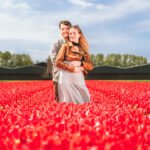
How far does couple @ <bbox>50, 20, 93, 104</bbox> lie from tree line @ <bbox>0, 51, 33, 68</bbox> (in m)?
75.1

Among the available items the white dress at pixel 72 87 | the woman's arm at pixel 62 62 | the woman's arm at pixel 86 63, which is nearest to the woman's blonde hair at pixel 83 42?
the woman's arm at pixel 86 63

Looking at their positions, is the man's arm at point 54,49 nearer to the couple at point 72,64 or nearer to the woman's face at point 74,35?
the couple at point 72,64

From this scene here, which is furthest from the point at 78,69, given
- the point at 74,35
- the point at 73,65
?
the point at 74,35

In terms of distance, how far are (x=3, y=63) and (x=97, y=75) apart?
41.1 m

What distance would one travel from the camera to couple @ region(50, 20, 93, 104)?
10438 millimetres

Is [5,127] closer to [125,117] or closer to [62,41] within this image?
[125,117]

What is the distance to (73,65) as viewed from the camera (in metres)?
10.5

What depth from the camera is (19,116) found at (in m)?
5.65

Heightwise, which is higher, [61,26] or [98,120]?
[61,26]

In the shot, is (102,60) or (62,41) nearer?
(62,41)

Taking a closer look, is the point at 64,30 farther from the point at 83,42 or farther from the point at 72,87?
the point at 72,87

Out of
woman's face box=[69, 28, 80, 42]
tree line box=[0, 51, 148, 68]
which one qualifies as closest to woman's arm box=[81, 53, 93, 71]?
woman's face box=[69, 28, 80, 42]

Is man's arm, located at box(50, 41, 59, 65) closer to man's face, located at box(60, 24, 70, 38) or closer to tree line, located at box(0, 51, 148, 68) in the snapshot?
man's face, located at box(60, 24, 70, 38)

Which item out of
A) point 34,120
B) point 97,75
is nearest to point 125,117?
point 34,120
